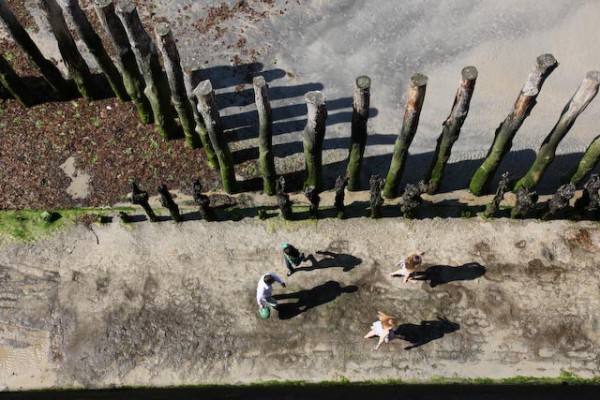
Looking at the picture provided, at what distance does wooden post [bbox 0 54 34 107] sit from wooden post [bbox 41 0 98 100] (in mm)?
1650

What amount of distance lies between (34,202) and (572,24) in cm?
1767

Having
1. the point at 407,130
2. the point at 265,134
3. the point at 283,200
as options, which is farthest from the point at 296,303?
the point at 407,130

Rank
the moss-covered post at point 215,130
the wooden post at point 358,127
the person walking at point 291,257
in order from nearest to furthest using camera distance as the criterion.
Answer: the wooden post at point 358,127 → the moss-covered post at point 215,130 → the person walking at point 291,257

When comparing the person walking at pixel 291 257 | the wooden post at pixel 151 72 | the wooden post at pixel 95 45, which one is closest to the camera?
the wooden post at pixel 151 72

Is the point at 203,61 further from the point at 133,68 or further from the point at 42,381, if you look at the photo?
the point at 42,381

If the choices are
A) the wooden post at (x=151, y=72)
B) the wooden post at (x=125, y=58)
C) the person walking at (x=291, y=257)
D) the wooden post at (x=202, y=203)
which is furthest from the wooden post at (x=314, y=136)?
the wooden post at (x=125, y=58)

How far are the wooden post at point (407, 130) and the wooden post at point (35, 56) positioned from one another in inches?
409

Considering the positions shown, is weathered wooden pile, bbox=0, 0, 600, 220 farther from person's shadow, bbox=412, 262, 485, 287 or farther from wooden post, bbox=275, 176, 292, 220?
person's shadow, bbox=412, 262, 485, 287

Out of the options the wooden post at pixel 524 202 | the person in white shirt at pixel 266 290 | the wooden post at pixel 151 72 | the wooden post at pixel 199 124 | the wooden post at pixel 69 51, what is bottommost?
the person in white shirt at pixel 266 290

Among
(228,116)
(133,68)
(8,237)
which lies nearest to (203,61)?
(228,116)

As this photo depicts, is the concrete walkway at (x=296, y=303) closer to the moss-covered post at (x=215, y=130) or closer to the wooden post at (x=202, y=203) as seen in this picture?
the wooden post at (x=202, y=203)

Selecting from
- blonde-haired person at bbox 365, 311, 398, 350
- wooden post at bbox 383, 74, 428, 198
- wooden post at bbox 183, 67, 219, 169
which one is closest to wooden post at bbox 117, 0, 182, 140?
wooden post at bbox 183, 67, 219, 169

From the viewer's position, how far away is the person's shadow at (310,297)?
46.5 feet

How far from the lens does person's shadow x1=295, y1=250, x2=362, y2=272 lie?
1473 centimetres
